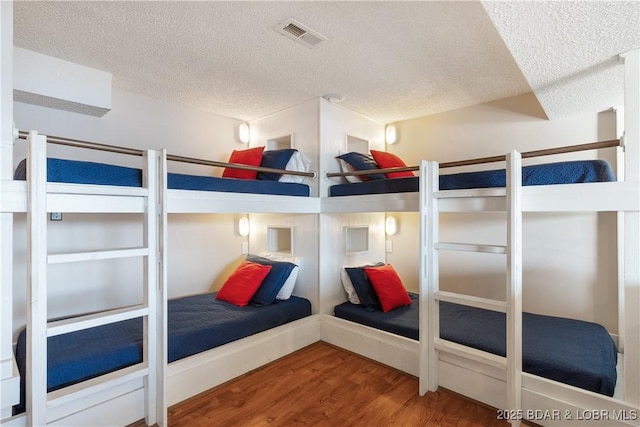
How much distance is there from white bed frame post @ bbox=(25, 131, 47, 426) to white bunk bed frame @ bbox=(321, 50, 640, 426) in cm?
204

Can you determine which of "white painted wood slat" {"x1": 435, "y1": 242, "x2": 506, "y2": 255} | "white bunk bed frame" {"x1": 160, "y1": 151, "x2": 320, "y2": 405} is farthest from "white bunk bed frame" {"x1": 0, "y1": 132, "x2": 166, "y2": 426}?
"white painted wood slat" {"x1": 435, "y1": 242, "x2": 506, "y2": 255}

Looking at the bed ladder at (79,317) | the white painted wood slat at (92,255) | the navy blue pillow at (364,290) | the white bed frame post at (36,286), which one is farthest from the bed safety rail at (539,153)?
the white bed frame post at (36,286)

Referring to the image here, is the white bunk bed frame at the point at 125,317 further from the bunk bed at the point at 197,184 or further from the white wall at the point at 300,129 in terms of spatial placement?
the white wall at the point at 300,129

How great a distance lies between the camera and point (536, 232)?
2670mm

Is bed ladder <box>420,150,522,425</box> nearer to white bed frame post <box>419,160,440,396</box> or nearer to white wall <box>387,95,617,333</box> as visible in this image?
white bed frame post <box>419,160,440,396</box>

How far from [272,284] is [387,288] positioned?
1055 mm

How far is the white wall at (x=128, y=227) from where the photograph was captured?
7.74ft

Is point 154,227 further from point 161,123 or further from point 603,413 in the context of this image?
point 603,413

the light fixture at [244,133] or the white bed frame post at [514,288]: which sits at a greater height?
the light fixture at [244,133]

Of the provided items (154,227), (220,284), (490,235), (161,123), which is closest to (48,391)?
(154,227)

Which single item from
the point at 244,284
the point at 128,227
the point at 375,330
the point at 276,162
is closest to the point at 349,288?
the point at 375,330

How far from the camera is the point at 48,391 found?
59.6 inches

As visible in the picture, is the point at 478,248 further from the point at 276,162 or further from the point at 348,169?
the point at 276,162

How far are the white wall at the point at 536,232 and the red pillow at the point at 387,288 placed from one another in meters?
0.67
